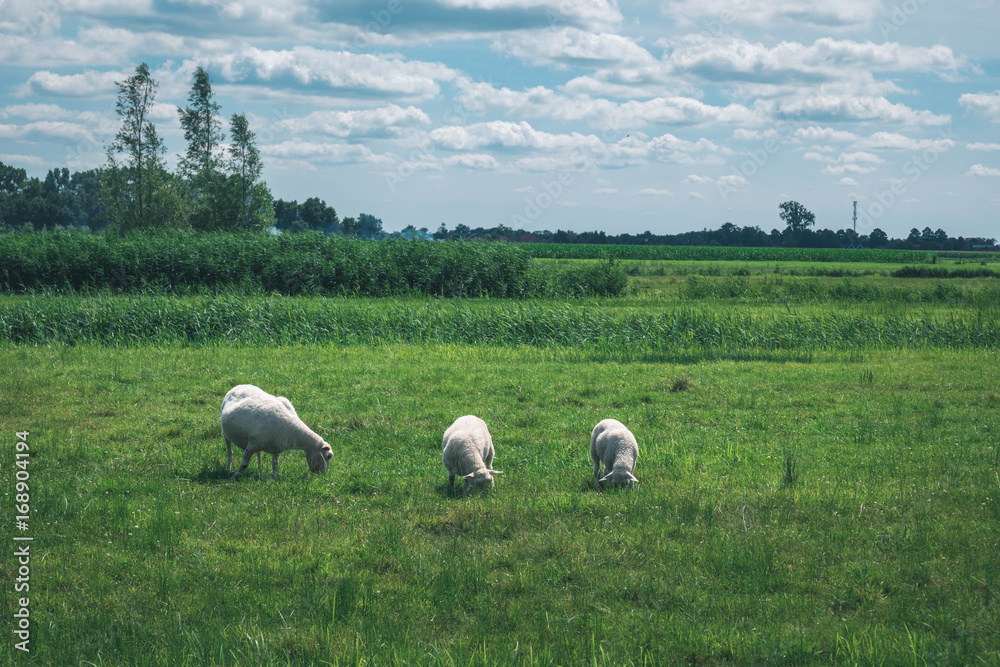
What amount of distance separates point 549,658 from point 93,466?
769 centimetres

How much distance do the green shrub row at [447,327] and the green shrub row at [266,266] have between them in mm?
11679

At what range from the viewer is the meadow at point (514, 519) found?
233 inches

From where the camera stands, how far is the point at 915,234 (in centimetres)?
15200

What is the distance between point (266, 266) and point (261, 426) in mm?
30623

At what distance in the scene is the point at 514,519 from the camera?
27.5ft

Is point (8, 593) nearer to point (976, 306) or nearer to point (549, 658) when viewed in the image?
point (549, 658)

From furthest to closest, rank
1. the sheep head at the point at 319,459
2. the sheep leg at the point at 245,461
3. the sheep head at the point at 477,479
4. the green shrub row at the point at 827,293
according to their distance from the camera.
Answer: the green shrub row at the point at 827,293 → the sheep head at the point at 319,459 → the sheep leg at the point at 245,461 → the sheep head at the point at 477,479

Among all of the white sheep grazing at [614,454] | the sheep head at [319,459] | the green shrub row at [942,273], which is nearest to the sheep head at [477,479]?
the white sheep grazing at [614,454]

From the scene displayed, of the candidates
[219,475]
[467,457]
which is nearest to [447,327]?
[219,475]

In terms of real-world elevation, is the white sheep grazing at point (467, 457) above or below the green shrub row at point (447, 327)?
below

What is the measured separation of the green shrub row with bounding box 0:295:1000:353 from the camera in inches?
907

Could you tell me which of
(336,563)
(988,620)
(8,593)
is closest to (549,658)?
(336,563)

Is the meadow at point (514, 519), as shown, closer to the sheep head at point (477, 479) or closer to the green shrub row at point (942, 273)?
the sheep head at point (477, 479)

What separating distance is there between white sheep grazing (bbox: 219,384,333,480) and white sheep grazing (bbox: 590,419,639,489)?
12.1ft
